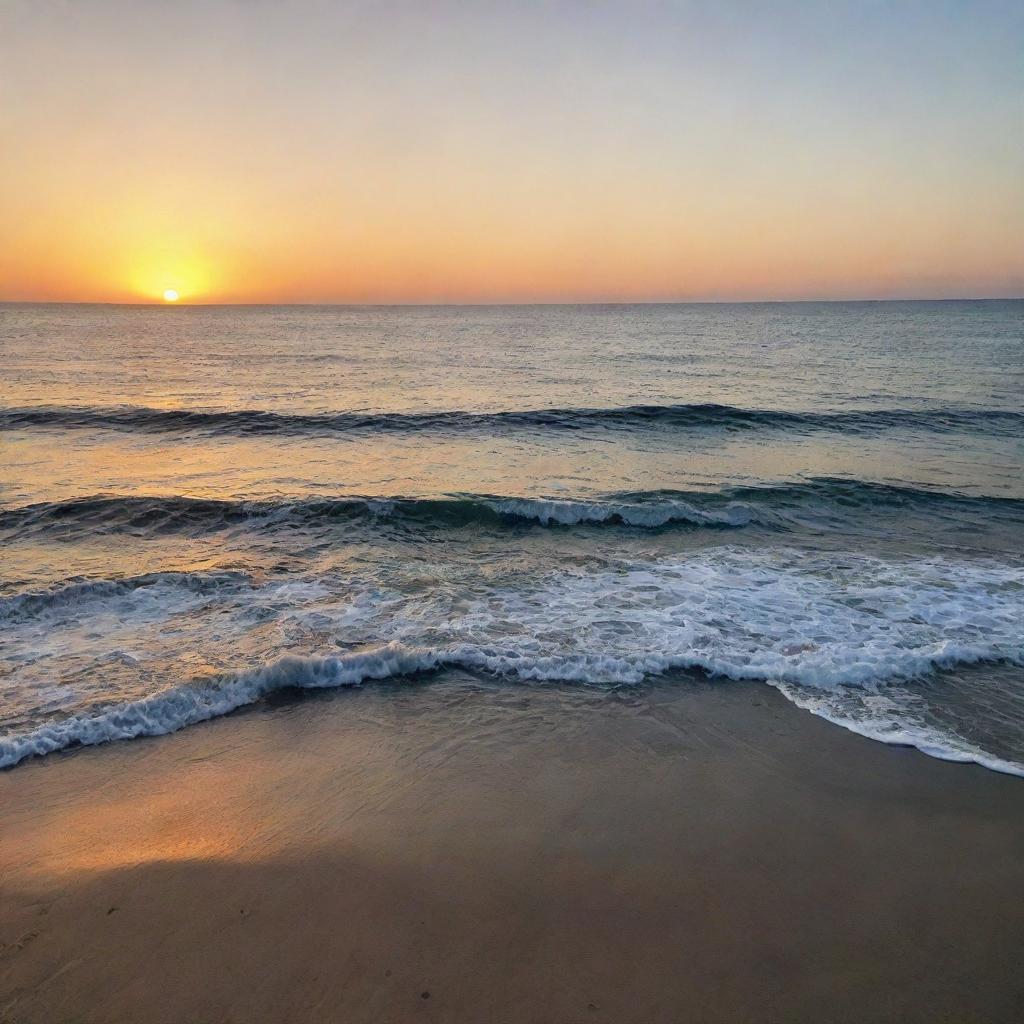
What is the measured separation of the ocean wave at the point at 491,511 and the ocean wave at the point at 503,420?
25.7 ft

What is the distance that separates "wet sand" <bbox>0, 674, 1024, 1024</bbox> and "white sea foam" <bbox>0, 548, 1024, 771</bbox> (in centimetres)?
49

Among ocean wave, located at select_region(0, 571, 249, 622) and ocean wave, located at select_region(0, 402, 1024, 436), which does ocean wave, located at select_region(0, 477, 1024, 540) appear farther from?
ocean wave, located at select_region(0, 402, 1024, 436)

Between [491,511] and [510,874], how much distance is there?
9481 millimetres

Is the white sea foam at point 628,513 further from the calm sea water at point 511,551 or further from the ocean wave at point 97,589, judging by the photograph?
the ocean wave at point 97,589

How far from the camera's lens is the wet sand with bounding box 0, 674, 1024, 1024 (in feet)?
13.0

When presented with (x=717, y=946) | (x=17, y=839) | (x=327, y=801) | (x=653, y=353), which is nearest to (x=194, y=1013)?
(x=327, y=801)

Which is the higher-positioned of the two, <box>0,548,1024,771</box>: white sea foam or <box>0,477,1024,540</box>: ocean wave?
<box>0,477,1024,540</box>: ocean wave

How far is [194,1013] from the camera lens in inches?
151

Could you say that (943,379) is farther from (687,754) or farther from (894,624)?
(687,754)

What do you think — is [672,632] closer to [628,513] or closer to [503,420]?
[628,513]

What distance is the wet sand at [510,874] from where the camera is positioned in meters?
3.95

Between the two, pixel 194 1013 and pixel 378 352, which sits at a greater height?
pixel 378 352

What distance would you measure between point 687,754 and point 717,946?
212 cm

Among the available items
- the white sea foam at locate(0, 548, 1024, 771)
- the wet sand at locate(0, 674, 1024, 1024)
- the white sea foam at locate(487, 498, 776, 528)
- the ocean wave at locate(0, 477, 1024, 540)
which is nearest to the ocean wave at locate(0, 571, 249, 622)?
the white sea foam at locate(0, 548, 1024, 771)
